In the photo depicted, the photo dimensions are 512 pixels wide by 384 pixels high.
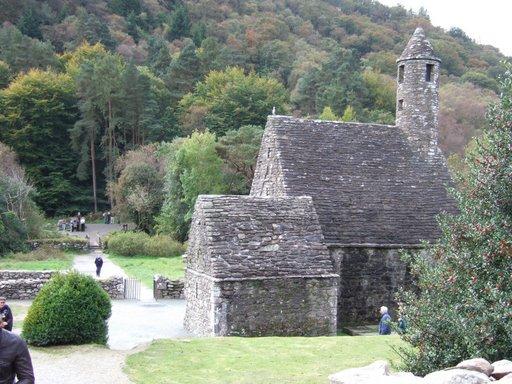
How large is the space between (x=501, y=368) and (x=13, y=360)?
6872 millimetres

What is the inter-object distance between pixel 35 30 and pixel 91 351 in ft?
265

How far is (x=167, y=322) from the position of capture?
21.0m

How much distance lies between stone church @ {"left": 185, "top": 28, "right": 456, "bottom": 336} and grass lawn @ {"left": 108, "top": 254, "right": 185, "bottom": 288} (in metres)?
10.5

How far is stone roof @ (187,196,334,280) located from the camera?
1750cm

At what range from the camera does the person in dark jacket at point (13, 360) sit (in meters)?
5.79

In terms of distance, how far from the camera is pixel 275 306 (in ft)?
57.6

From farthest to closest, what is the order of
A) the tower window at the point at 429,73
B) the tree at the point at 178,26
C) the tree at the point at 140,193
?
1. the tree at the point at 178,26
2. the tree at the point at 140,193
3. the tower window at the point at 429,73

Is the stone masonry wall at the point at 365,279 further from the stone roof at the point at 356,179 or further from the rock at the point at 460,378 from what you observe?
the rock at the point at 460,378

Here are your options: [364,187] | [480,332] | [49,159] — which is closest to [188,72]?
[49,159]

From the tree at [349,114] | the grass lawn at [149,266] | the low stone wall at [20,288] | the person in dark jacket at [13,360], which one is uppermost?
the tree at [349,114]

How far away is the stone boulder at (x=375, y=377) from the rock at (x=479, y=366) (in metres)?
0.84

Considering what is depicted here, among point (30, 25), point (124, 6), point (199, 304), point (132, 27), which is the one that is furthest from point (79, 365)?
point (124, 6)

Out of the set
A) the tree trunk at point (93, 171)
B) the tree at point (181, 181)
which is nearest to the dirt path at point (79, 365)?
the tree at point (181, 181)

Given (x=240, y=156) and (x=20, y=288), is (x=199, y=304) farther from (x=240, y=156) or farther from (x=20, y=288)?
(x=240, y=156)
